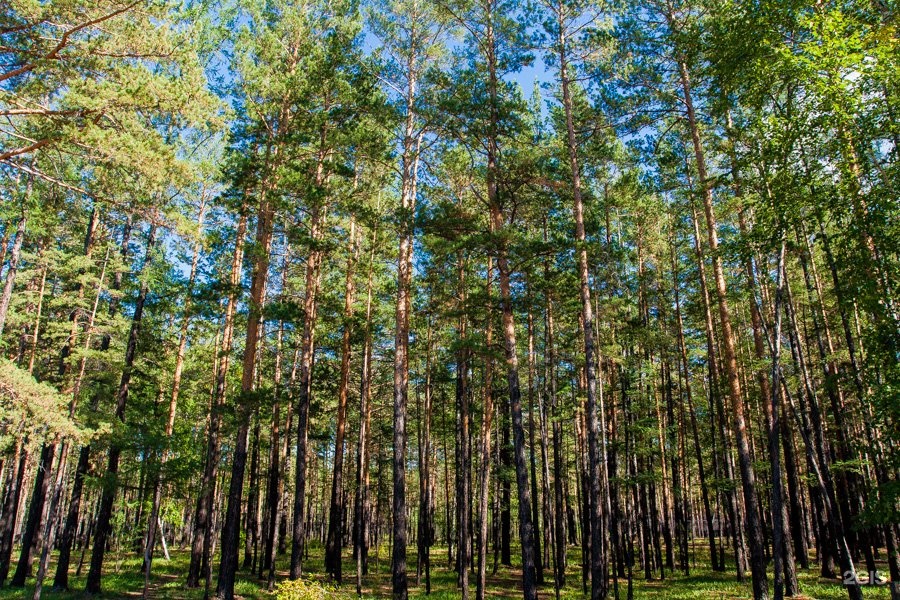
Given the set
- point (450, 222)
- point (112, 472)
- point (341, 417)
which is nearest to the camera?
point (450, 222)

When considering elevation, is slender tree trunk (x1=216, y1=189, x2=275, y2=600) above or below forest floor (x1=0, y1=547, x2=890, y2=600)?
above

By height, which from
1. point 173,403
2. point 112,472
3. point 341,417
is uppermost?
point 173,403

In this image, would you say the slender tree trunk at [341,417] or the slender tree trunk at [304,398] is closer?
the slender tree trunk at [304,398]

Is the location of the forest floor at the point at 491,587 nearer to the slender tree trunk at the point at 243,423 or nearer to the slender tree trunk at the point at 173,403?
the slender tree trunk at the point at 173,403

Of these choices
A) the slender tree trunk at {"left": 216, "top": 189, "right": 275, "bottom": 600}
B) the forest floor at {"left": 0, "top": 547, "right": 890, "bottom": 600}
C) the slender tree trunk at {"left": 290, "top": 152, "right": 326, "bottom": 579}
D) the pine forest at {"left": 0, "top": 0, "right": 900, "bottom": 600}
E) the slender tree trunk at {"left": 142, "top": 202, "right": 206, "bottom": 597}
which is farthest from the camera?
the forest floor at {"left": 0, "top": 547, "right": 890, "bottom": 600}

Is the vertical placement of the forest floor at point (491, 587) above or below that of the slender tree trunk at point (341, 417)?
below

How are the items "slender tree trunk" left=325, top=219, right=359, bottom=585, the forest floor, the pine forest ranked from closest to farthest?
the pine forest < the forest floor < "slender tree trunk" left=325, top=219, right=359, bottom=585

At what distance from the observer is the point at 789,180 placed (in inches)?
371

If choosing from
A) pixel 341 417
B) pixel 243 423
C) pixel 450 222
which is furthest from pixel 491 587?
pixel 450 222

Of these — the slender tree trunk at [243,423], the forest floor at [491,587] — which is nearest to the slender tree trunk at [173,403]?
the forest floor at [491,587]

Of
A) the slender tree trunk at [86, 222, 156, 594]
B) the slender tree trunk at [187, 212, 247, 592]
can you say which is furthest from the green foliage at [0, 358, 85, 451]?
the slender tree trunk at [86, 222, 156, 594]

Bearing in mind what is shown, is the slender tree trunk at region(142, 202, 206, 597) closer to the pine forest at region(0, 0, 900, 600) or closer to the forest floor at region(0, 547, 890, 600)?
the pine forest at region(0, 0, 900, 600)

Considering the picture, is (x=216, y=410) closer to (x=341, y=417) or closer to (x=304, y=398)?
(x=304, y=398)

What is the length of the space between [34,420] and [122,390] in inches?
262
